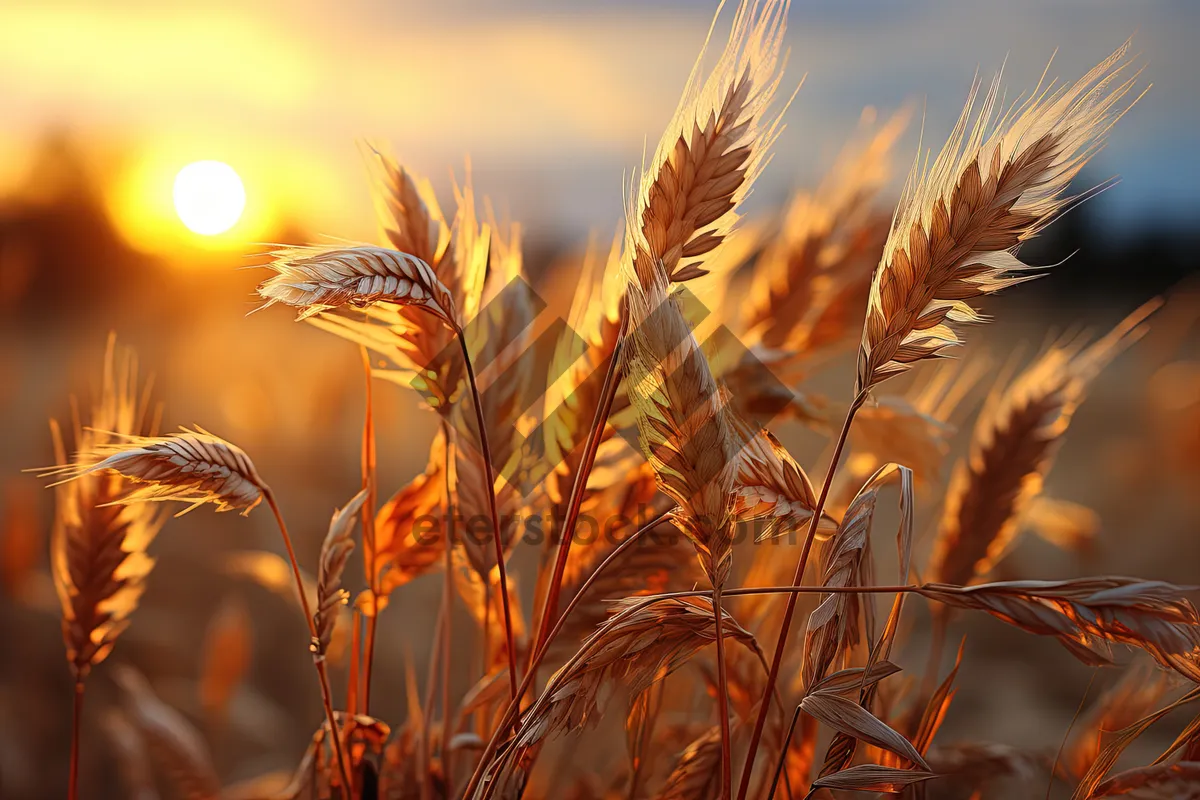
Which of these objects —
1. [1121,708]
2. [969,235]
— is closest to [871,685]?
[969,235]

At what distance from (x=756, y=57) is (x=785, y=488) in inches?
11.8

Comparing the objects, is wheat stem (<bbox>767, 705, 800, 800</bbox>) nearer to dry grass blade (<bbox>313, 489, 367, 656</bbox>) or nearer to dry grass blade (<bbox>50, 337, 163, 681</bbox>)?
dry grass blade (<bbox>313, 489, 367, 656</bbox>)

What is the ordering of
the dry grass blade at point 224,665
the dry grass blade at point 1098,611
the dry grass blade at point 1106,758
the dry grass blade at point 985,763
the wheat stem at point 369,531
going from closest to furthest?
1. the dry grass blade at point 1098,611
2. the dry grass blade at point 1106,758
3. the wheat stem at point 369,531
4. the dry grass blade at point 985,763
5. the dry grass blade at point 224,665

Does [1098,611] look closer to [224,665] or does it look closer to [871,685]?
[871,685]

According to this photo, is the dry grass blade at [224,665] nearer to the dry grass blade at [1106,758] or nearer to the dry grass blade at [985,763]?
the dry grass blade at [985,763]

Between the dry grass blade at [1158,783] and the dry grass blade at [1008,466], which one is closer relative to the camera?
the dry grass blade at [1158,783]

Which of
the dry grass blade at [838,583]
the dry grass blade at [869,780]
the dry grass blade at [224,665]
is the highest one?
the dry grass blade at [838,583]

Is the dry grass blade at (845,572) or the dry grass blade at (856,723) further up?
the dry grass blade at (845,572)

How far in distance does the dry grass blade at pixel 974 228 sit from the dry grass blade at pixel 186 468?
1.42 ft

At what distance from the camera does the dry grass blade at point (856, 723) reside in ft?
1.40

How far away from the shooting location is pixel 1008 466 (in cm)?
83

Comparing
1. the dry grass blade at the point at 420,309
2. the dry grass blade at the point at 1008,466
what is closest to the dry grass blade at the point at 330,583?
the dry grass blade at the point at 420,309

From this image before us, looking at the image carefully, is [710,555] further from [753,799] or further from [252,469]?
[753,799]

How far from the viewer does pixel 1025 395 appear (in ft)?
2.80
